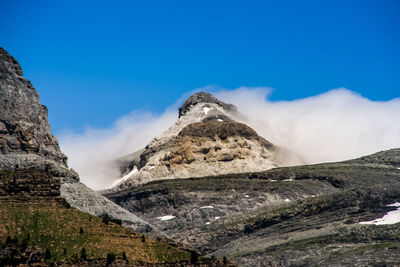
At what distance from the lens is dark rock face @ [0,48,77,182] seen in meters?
173

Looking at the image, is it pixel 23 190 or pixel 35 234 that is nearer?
pixel 35 234

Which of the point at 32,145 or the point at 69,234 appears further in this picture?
the point at 32,145

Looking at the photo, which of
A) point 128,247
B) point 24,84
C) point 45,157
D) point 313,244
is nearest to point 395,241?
point 313,244

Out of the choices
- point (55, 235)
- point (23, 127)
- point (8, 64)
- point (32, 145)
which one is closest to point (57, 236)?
point (55, 235)

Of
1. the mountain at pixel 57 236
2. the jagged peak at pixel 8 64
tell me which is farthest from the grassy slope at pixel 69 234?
the jagged peak at pixel 8 64

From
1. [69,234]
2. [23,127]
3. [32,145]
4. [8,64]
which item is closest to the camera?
[69,234]

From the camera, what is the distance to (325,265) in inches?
6845

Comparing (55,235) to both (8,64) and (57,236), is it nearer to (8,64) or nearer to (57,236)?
(57,236)

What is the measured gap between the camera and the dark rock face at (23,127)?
17288cm

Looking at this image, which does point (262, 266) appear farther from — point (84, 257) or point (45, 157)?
point (84, 257)

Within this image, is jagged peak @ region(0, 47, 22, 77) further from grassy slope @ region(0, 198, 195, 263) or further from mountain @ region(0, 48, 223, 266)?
grassy slope @ region(0, 198, 195, 263)

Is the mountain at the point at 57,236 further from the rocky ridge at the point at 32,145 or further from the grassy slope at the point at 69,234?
the rocky ridge at the point at 32,145

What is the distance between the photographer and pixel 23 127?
18275 cm

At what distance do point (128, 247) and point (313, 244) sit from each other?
360ft
